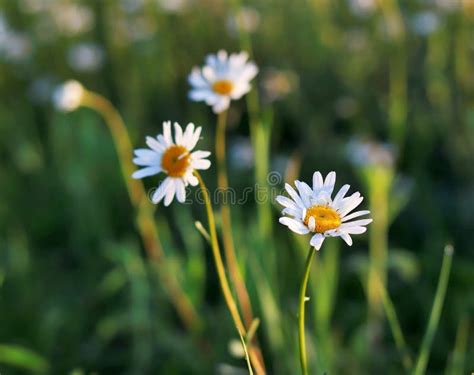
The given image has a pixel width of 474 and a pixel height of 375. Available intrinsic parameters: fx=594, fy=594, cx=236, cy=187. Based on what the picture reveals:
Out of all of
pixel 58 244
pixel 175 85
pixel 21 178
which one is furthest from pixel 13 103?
pixel 58 244

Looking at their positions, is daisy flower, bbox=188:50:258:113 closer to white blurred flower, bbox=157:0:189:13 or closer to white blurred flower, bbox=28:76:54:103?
white blurred flower, bbox=28:76:54:103

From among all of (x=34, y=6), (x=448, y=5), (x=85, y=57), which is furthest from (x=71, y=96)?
(x=34, y=6)

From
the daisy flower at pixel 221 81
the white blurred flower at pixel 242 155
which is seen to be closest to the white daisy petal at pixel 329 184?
the daisy flower at pixel 221 81

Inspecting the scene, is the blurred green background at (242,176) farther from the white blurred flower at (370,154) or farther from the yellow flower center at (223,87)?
the yellow flower center at (223,87)

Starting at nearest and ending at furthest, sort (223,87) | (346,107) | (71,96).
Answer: (223,87) < (71,96) < (346,107)

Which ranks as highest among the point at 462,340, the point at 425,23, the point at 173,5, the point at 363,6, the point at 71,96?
the point at 173,5

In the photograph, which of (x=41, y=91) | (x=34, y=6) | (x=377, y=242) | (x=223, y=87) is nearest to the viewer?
(x=223, y=87)

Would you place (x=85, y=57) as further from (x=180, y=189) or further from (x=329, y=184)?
(x=329, y=184)

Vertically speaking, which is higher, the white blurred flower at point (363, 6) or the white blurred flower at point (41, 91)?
the white blurred flower at point (363, 6)
